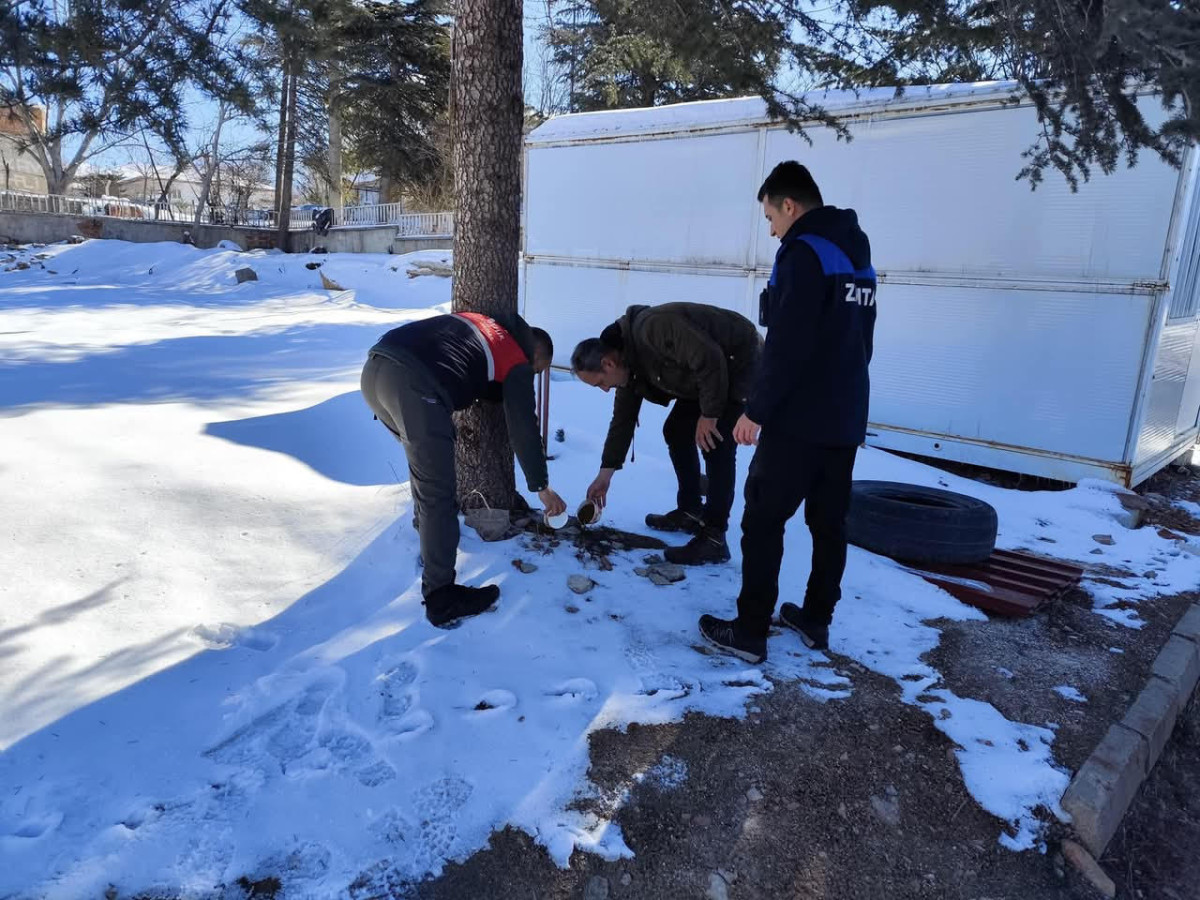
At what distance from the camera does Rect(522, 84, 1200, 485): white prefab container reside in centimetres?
596

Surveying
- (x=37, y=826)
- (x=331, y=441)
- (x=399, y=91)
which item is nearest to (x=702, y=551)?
(x=331, y=441)

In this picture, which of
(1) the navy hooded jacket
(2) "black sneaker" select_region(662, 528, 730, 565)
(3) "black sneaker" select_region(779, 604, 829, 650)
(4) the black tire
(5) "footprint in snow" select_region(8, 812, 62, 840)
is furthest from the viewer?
(4) the black tire

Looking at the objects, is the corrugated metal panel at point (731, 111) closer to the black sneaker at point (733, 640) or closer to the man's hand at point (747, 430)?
the man's hand at point (747, 430)

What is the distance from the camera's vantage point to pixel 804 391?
3.00 metres

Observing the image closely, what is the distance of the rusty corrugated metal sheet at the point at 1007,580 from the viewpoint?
4055mm

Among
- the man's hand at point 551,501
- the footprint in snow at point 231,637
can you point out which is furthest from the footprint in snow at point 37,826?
the man's hand at point 551,501

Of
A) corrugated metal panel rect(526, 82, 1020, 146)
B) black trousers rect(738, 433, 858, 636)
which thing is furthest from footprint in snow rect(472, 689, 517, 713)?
corrugated metal panel rect(526, 82, 1020, 146)

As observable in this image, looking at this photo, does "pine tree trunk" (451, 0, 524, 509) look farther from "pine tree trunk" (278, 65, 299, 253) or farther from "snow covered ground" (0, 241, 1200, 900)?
"pine tree trunk" (278, 65, 299, 253)

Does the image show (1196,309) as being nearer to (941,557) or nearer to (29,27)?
(941,557)

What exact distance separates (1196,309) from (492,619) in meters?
6.71

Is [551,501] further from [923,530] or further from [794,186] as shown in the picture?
[923,530]

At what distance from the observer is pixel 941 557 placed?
457cm

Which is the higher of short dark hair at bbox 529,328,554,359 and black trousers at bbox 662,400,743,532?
short dark hair at bbox 529,328,554,359

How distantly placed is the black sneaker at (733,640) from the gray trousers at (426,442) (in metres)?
1.10
